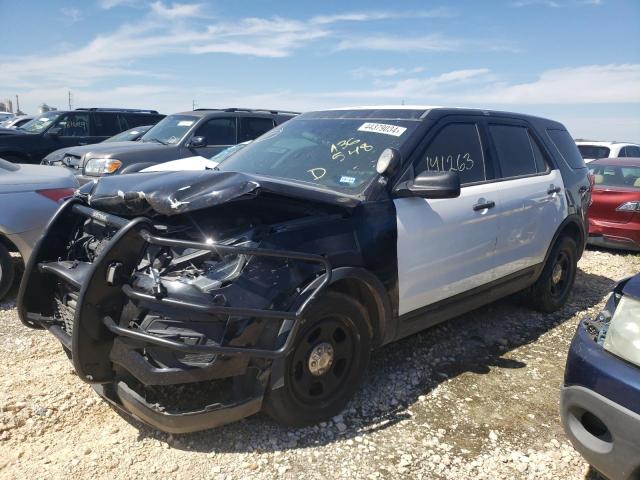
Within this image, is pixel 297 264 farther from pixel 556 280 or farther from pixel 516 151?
pixel 556 280

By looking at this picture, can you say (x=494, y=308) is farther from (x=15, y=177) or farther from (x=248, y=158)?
(x=15, y=177)

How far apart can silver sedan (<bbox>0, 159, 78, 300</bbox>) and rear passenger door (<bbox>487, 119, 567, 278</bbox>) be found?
3898 millimetres

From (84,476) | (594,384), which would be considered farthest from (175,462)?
(594,384)

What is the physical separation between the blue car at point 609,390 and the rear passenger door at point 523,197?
1588 millimetres

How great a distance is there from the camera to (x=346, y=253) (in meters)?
2.84

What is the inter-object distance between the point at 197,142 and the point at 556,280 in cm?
581

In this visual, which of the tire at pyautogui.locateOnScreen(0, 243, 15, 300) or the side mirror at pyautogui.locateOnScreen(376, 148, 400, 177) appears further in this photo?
the tire at pyautogui.locateOnScreen(0, 243, 15, 300)

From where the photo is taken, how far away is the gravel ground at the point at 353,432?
8.48ft

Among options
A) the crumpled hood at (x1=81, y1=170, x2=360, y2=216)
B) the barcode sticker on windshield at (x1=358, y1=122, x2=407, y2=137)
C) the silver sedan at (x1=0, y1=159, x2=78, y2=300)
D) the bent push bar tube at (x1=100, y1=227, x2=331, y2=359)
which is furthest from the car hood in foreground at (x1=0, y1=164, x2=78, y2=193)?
the barcode sticker on windshield at (x1=358, y1=122, x2=407, y2=137)

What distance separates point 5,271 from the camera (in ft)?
14.9

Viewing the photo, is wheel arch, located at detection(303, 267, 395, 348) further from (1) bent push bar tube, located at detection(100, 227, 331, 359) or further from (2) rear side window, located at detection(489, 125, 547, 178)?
(2) rear side window, located at detection(489, 125, 547, 178)

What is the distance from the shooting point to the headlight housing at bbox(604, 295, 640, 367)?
7.06 feet

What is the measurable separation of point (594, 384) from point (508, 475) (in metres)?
0.79

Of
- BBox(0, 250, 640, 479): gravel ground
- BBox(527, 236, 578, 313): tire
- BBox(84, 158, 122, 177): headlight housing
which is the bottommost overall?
BBox(0, 250, 640, 479): gravel ground
